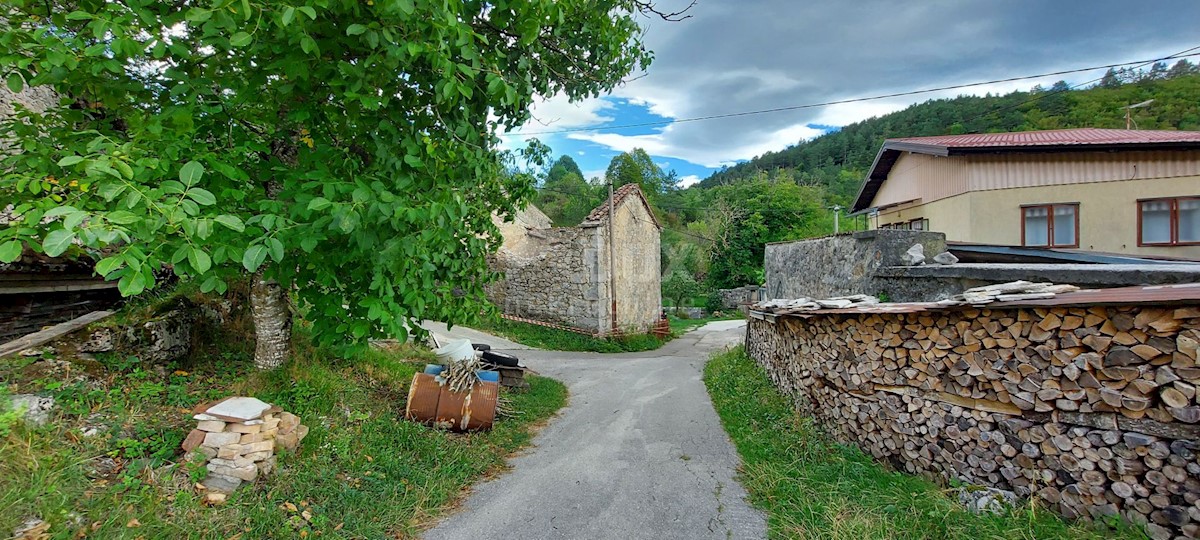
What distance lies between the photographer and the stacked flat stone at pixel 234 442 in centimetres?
341

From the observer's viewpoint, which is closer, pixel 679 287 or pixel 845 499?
pixel 845 499

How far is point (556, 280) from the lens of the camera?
51.9 feet

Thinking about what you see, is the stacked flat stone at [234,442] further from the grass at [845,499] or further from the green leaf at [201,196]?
the grass at [845,499]

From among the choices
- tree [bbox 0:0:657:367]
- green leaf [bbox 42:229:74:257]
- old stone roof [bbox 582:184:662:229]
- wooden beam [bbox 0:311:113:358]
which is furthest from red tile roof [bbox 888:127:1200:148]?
wooden beam [bbox 0:311:113:358]

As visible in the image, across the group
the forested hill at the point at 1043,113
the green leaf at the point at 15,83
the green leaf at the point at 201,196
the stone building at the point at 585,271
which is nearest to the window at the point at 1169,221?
the forested hill at the point at 1043,113

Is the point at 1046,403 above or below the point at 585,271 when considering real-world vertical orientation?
below

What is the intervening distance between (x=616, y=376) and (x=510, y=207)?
5.12m

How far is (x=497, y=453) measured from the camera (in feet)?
17.2

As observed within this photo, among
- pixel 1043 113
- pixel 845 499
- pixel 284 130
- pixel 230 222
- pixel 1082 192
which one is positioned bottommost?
pixel 845 499

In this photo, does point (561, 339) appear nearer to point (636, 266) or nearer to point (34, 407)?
point (636, 266)

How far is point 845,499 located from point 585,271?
462 inches

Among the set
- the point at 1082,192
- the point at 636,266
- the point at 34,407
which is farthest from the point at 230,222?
the point at 636,266

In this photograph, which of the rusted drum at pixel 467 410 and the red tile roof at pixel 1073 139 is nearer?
the rusted drum at pixel 467 410

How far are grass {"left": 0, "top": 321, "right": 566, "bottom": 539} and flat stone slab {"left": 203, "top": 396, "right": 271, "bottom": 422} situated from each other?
330 millimetres
